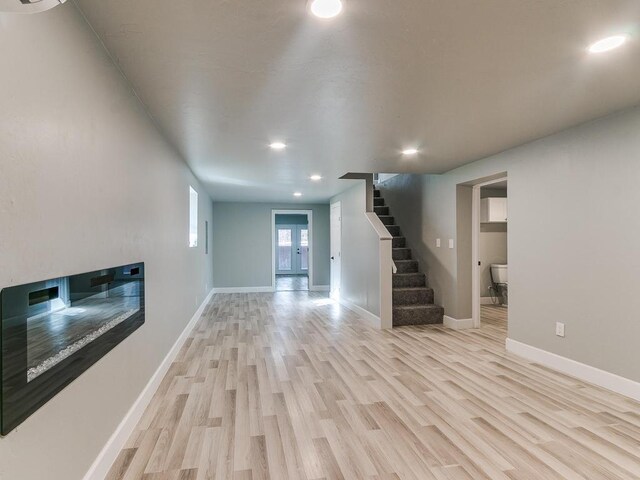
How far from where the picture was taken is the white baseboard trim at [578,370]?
2.73m

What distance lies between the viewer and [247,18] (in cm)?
159

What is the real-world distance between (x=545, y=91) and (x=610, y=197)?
3.85 feet

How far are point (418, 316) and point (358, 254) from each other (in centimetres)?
150

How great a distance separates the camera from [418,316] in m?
5.23

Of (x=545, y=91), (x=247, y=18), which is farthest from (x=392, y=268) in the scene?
(x=247, y=18)

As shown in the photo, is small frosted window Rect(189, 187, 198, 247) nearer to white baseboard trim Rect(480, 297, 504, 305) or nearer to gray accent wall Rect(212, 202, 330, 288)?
gray accent wall Rect(212, 202, 330, 288)

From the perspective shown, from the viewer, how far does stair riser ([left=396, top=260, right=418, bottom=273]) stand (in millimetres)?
5922

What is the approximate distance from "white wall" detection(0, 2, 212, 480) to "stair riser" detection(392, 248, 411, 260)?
4352 mm

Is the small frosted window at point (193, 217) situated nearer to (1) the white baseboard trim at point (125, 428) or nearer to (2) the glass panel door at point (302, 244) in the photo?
(1) the white baseboard trim at point (125, 428)

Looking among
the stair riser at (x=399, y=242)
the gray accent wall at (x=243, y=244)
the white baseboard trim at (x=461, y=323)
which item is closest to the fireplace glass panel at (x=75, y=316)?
the white baseboard trim at (x=461, y=323)

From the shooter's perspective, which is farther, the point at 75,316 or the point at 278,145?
the point at 278,145

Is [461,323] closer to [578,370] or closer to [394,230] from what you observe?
[578,370]

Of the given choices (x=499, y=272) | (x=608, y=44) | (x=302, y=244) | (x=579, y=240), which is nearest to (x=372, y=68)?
(x=608, y=44)

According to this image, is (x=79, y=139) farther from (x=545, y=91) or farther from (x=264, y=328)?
(x=264, y=328)
